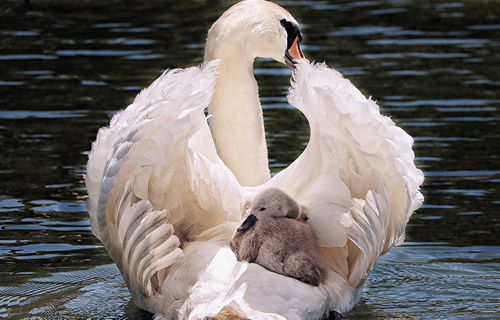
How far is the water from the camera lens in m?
5.98

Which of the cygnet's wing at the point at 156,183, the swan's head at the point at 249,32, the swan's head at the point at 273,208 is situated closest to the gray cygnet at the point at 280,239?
the swan's head at the point at 273,208

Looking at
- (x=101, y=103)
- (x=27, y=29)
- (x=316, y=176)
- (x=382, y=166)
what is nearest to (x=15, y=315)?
(x=316, y=176)

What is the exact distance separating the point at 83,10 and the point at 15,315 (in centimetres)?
1163

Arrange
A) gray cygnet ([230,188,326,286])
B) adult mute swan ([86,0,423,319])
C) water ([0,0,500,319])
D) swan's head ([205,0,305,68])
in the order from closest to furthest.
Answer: adult mute swan ([86,0,423,319]) → gray cygnet ([230,188,326,286]) → water ([0,0,500,319]) → swan's head ([205,0,305,68])

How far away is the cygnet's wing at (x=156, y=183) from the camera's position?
471 centimetres

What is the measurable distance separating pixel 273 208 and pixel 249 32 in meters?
1.62

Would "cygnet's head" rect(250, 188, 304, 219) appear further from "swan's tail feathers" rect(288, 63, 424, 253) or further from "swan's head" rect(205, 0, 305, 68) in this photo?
"swan's head" rect(205, 0, 305, 68)

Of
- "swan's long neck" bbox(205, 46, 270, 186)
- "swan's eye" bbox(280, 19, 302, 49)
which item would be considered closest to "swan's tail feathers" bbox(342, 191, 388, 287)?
"swan's long neck" bbox(205, 46, 270, 186)

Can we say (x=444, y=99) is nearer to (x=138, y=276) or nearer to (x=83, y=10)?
(x=138, y=276)

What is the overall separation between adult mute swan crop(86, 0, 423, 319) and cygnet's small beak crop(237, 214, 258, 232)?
168 mm

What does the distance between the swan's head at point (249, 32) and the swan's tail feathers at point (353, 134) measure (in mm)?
1038

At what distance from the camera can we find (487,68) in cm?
1177

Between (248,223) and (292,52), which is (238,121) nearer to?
(292,52)

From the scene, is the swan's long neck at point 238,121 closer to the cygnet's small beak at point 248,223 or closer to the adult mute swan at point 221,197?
the adult mute swan at point 221,197
